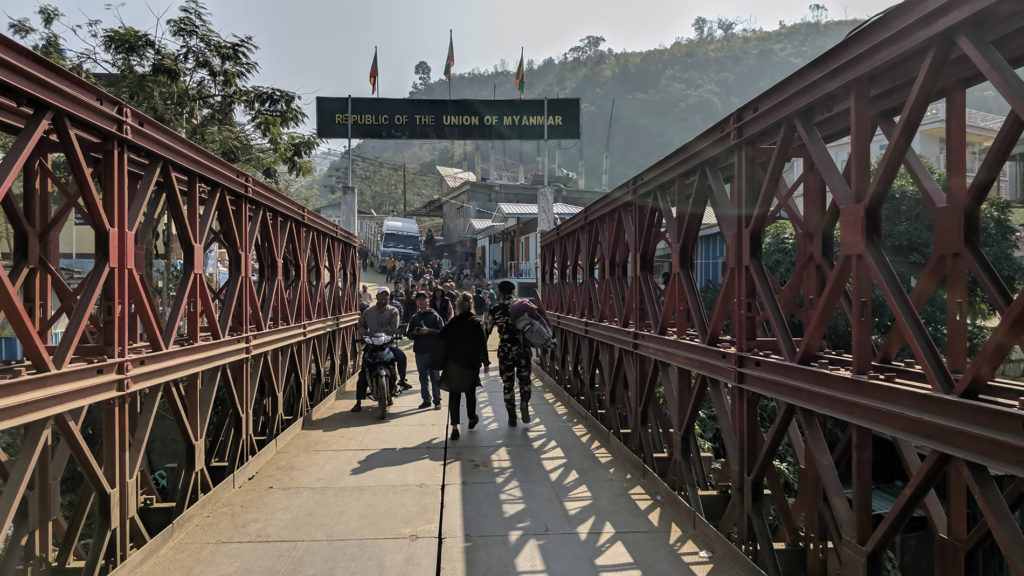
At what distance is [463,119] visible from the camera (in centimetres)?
2142

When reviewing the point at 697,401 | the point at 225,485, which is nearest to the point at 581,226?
the point at 697,401

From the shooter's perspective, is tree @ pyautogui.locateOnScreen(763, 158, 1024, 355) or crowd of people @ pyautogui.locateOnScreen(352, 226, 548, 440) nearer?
crowd of people @ pyautogui.locateOnScreen(352, 226, 548, 440)

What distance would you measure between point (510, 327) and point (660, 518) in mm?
3712

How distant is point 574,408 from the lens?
9.77m

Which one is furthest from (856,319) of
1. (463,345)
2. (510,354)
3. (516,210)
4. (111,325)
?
(516,210)

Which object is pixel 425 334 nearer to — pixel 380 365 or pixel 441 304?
pixel 380 365

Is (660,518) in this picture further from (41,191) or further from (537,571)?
(41,191)

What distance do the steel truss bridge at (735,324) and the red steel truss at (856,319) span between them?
0.05 feet

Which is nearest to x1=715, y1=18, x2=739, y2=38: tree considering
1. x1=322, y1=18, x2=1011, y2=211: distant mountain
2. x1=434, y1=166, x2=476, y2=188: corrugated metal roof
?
x1=322, y1=18, x2=1011, y2=211: distant mountain

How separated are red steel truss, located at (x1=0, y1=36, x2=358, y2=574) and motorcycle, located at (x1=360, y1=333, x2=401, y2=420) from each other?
6.32 feet

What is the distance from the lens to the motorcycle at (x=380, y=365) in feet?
30.3

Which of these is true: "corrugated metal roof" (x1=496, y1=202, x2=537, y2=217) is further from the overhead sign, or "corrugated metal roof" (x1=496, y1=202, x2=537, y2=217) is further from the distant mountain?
the distant mountain

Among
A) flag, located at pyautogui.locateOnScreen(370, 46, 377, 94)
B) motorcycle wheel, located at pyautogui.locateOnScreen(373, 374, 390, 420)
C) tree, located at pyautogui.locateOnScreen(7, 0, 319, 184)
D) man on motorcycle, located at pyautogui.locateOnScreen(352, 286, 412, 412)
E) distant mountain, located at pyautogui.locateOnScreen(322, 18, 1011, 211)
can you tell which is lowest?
motorcycle wheel, located at pyautogui.locateOnScreen(373, 374, 390, 420)

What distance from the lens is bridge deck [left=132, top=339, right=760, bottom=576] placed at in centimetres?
444
